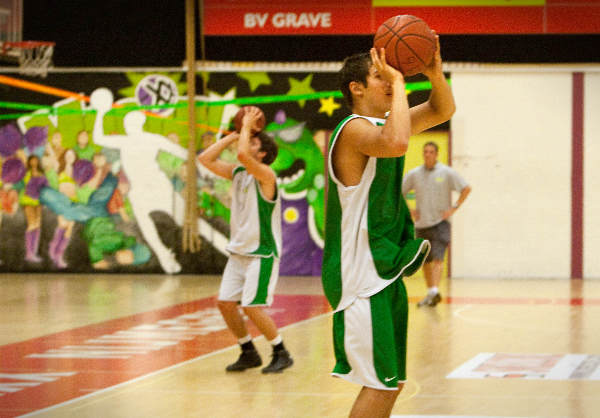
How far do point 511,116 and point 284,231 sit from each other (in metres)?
3.79

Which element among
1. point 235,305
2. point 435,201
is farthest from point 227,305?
point 435,201

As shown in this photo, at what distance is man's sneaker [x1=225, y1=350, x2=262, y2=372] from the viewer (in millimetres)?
7281

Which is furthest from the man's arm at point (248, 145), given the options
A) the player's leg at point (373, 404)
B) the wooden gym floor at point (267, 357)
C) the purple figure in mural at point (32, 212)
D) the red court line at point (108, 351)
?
the purple figure in mural at point (32, 212)

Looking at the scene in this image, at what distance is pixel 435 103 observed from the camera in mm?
3840

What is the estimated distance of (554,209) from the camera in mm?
15508

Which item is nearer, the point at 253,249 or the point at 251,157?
the point at 251,157

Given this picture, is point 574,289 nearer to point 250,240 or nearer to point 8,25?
point 250,240

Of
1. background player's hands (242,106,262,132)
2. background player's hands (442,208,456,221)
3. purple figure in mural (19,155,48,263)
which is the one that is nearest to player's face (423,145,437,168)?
background player's hands (442,208,456,221)

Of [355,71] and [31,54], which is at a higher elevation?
[31,54]

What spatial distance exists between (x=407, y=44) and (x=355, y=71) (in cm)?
21

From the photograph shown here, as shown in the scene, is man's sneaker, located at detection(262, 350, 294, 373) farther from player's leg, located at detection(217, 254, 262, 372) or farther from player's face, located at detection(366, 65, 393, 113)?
player's face, located at detection(366, 65, 393, 113)

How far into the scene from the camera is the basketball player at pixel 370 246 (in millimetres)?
3578

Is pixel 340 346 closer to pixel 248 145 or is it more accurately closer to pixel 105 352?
pixel 248 145

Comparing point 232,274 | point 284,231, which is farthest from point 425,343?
point 284,231
